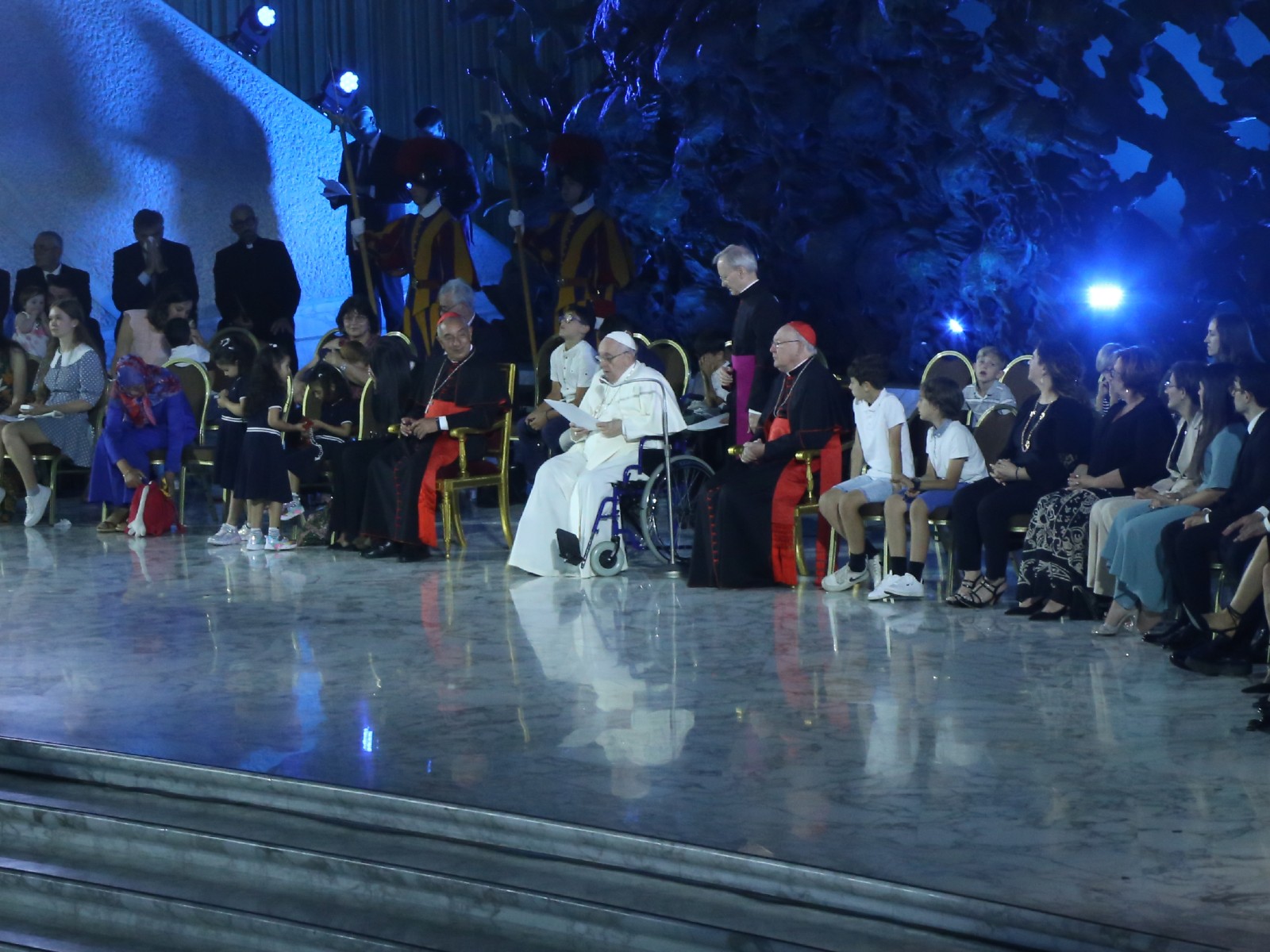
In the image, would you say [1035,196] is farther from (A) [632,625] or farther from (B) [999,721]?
(B) [999,721]

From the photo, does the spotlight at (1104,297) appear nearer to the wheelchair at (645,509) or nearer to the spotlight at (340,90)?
the wheelchair at (645,509)

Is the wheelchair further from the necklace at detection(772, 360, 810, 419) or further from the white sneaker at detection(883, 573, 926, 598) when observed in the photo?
the white sneaker at detection(883, 573, 926, 598)

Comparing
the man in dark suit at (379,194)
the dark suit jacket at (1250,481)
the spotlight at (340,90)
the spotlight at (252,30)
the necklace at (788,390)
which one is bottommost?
the dark suit jacket at (1250,481)

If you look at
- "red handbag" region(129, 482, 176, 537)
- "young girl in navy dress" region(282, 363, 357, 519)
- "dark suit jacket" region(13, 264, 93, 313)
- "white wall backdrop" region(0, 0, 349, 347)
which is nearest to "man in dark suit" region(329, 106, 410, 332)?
"white wall backdrop" region(0, 0, 349, 347)

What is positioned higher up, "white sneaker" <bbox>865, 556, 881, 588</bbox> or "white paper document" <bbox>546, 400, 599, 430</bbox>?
"white paper document" <bbox>546, 400, 599, 430</bbox>

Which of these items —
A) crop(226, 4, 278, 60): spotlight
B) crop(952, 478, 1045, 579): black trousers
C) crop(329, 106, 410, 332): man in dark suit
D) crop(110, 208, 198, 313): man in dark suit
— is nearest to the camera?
crop(952, 478, 1045, 579): black trousers

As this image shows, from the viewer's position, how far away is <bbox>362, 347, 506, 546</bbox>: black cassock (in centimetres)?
702

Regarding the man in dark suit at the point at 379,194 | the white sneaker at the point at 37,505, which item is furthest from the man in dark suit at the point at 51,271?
the man in dark suit at the point at 379,194

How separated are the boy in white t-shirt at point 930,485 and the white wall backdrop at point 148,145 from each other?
730 cm

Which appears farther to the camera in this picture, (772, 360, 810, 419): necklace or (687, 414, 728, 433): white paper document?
(687, 414, 728, 433): white paper document

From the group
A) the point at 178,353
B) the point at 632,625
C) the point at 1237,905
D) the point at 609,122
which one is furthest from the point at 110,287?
the point at 1237,905

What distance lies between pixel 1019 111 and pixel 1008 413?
8.13 feet

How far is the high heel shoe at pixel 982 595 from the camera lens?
550cm

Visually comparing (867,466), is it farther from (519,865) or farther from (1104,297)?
(519,865)
